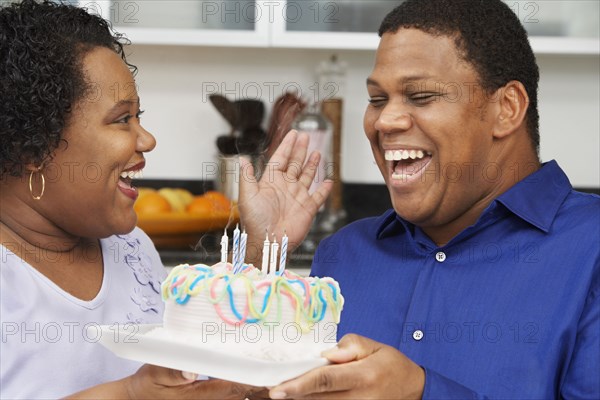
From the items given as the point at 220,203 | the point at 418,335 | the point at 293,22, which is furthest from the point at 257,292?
the point at 293,22

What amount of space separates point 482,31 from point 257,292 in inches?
24.7

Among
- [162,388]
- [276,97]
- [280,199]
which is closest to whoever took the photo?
[162,388]

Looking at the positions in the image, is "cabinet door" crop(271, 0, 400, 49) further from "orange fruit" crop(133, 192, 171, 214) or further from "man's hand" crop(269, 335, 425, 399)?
"man's hand" crop(269, 335, 425, 399)

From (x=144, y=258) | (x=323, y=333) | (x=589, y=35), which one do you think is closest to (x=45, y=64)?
(x=144, y=258)

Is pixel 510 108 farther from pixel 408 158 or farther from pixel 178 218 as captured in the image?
pixel 178 218

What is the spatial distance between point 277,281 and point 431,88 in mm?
463

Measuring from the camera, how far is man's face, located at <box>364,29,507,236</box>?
153 centimetres

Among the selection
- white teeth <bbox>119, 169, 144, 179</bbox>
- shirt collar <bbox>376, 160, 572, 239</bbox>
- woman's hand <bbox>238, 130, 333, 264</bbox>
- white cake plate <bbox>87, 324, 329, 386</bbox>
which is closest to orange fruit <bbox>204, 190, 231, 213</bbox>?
woman's hand <bbox>238, 130, 333, 264</bbox>

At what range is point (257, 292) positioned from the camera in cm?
129

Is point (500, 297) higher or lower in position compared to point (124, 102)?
lower

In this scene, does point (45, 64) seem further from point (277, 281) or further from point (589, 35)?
point (589, 35)

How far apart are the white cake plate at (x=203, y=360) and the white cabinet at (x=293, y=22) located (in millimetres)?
1962

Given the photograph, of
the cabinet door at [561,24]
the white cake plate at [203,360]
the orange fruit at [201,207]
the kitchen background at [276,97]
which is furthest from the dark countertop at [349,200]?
the white cake plate at [203,360]

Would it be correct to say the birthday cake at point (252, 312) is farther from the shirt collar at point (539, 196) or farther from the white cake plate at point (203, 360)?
the shirt collar at point (539, 196)
